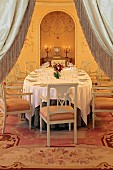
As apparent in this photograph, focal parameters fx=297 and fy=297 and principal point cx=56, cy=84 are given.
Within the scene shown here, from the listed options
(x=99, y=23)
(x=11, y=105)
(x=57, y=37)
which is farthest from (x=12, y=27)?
(x=57, y=37)

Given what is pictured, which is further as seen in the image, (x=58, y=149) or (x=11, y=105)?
(x=11, y=105)

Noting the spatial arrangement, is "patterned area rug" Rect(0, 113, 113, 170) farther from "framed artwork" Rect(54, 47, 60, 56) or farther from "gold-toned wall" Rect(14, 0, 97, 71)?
"framed artwork" Rect(54, 47, 60, 56)

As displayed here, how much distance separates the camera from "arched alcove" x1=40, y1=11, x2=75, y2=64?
11.8 m

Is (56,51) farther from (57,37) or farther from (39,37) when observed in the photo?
(39,37)

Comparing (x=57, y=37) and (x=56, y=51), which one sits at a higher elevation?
(x=57, y=37)

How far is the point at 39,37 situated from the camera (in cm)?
1123

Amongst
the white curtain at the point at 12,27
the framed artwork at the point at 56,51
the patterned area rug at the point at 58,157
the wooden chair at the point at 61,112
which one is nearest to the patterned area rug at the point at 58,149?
the patterned area rug at the point at 58,157

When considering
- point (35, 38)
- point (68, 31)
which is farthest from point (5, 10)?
point (68, 31)

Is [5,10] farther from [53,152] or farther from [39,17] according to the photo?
[39,17]

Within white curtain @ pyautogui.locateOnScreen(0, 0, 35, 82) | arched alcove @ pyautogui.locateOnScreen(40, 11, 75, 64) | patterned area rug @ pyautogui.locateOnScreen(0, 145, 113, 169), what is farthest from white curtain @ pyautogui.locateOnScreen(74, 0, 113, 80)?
arched alcove @ pyautogui.locateOnScreen(40, 11, 75, 64)

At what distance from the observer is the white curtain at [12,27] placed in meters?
3.09

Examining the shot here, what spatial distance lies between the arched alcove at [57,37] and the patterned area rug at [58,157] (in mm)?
7523

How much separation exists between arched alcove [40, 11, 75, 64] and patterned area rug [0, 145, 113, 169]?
296 inches

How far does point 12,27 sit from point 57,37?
896cm
